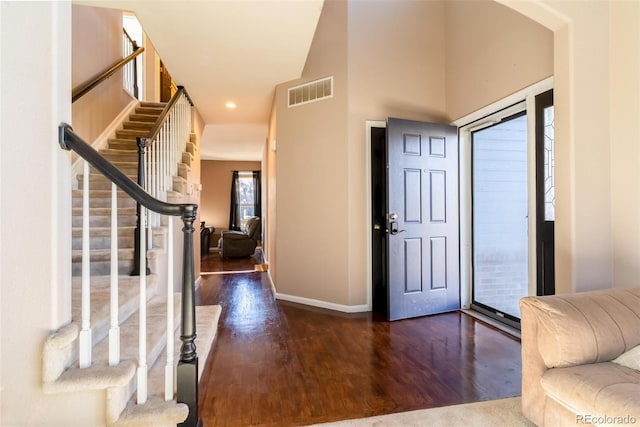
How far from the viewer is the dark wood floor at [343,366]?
5.61ft

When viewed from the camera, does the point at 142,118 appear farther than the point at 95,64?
Yes

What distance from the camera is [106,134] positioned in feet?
12.9

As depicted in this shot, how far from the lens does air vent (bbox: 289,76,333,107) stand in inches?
138

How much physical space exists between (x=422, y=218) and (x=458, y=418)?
1.95 m

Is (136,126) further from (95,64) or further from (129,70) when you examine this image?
(129,70)

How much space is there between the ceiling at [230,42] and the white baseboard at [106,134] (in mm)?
1022

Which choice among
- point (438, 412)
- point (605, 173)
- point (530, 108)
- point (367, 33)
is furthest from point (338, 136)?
point (438, 412)

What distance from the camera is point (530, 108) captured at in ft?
8.27

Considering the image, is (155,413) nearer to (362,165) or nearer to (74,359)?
(74,359)

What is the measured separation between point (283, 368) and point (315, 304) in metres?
1.46

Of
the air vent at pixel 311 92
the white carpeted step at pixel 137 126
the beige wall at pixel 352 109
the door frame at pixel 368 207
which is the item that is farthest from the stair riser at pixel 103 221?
the door frame at pixel 368 207

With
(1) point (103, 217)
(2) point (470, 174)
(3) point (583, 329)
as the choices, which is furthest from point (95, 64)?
(3) point (583, 329)

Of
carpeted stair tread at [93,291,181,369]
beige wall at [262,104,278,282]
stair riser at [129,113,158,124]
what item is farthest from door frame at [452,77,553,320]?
stair riser at [129,113,158,124]

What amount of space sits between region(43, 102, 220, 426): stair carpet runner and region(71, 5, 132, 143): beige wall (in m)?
0.57
